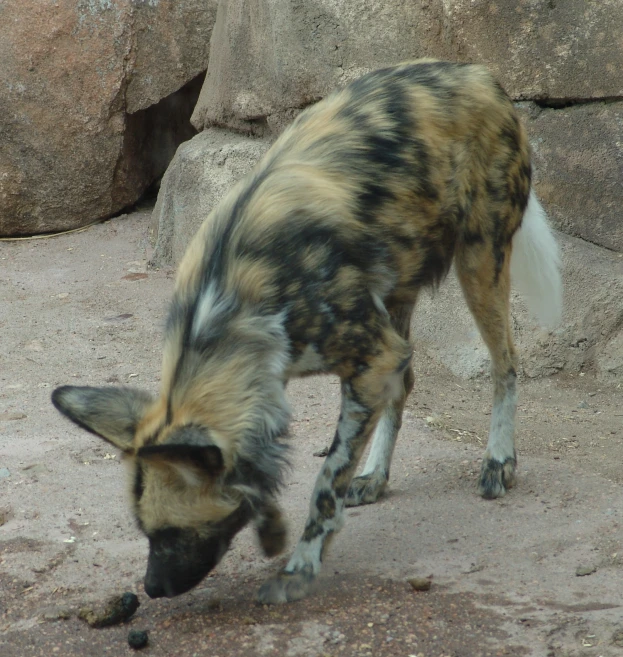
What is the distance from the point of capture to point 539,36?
518 cm

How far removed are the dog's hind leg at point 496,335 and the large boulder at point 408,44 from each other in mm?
1798

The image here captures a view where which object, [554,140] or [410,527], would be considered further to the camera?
[554,140]

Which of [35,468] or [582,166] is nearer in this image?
[35,468]

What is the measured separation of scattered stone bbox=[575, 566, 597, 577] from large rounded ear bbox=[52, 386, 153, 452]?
4.96 ft

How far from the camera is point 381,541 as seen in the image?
3.48 m

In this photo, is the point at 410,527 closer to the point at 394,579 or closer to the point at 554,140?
the point at 394,579

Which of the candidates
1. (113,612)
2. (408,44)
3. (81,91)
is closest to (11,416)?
(113,612)

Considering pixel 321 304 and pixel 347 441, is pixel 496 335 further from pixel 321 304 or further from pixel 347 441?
pixel 321 304

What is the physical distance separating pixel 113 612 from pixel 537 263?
7.94ft

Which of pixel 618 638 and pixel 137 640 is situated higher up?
pixel 618 638

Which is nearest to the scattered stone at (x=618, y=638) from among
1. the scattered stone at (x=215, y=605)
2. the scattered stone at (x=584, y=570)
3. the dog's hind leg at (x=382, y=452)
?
the scattered stone at (x=584, y=570)

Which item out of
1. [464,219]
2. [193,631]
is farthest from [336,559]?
[464,219]

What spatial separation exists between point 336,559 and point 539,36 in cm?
325

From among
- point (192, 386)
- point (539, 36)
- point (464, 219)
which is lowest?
point (192, 386)
